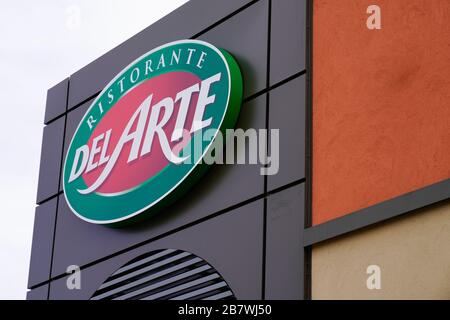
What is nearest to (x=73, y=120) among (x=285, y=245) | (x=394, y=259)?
(x=285, y=245)

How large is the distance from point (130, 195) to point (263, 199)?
192cm

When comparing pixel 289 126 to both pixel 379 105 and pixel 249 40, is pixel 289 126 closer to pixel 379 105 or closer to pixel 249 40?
pixel 379 105

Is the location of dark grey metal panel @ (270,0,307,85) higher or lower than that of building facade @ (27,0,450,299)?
higher

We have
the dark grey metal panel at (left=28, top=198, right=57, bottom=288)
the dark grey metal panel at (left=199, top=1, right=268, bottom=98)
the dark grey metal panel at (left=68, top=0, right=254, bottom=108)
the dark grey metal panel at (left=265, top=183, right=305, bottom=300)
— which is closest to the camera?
the dark grey metal panel at (left=265, top=183, right=305, bottom=300)

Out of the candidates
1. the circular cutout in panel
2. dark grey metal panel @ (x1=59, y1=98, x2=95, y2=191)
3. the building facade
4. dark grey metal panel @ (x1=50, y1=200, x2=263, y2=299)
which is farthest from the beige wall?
dark grey metal panel @ (x1=59, y1=98, x2=95, y2=191)

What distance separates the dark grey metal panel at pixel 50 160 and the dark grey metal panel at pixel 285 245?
4070 millimetres

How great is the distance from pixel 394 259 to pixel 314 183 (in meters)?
1.36

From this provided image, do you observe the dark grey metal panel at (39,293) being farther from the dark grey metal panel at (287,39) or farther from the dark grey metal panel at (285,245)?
the dark grey metal panel at (287,39)

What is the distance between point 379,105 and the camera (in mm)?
8961

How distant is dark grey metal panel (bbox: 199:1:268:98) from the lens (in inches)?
413

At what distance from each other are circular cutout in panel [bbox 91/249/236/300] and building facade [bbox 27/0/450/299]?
0.02m

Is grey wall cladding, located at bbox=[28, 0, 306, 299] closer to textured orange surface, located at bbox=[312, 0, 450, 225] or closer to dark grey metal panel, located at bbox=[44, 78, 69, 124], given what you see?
textured orange surface, located at bbox=[312, 0, 450, 225]

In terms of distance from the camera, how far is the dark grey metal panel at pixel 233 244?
31.6 ft

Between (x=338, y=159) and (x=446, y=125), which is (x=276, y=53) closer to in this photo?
(x=338, y=159)
